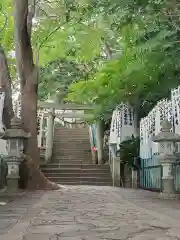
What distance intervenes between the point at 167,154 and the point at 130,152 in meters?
4.49

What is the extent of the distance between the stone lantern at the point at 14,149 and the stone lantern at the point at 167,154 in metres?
3.50

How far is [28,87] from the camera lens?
34.3 feet

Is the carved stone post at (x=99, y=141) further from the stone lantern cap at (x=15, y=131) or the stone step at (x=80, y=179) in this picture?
the stone lantern cap at (x=15, y=131)

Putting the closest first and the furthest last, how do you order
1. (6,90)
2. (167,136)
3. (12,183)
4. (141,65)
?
1. (167,136)
2. (12,183)
3. (141,65)
4. (6,90)

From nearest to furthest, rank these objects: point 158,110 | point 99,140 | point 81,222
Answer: point 81,222 < point 158,110 < point 99,140

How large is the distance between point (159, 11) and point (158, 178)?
486cm

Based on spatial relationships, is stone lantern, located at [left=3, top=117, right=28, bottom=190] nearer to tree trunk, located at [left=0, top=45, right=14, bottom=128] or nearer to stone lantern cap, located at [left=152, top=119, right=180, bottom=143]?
tree trunk, located at [left=0, top=45, right=14, bottom=128]

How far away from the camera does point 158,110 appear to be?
9938 millimetres

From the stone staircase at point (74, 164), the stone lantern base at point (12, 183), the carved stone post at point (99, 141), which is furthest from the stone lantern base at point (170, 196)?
the carved stone post at point (99, 141)

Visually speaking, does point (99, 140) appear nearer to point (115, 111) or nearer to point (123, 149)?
point (115, 111)

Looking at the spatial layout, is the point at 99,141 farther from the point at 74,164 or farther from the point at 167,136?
the point at 167,136

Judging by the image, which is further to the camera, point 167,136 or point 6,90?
point 6,90

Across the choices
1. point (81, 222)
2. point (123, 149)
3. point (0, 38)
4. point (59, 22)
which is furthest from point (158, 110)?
point (81, 222)

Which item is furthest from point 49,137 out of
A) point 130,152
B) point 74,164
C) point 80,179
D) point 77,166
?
point 130,152
